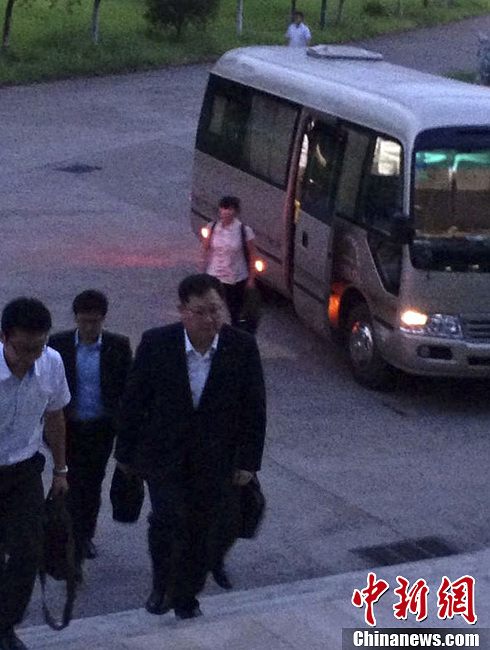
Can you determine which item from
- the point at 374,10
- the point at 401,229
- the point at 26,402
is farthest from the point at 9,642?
the point at 374,10

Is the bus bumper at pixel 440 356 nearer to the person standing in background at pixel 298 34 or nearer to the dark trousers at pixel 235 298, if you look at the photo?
the dark trousers at pixel 235 298

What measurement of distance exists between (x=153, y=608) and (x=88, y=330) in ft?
5.11

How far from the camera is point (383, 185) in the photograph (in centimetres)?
1312

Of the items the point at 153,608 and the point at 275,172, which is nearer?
the point at 153,608

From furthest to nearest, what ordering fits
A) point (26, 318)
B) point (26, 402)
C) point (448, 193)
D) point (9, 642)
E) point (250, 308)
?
point (250, 308)
point (448, 193)
point (9, 642)
point (26, 402)
point (26, 318)

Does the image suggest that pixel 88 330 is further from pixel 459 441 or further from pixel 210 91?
pixel 210 91

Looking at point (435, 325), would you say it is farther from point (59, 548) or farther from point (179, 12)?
point (179, 12)

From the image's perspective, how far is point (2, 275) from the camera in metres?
17.4

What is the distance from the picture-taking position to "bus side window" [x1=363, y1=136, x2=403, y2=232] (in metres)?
12.9

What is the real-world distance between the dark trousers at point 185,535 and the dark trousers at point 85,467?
1097mm

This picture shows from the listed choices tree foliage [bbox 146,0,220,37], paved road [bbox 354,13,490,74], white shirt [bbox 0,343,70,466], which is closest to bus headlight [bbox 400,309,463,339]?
white shirt [bbox 0,343,70,466]

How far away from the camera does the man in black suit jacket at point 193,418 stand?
7102 millimetres

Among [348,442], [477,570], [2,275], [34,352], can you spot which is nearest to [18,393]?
[34,352]

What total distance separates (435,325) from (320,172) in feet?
7.87
